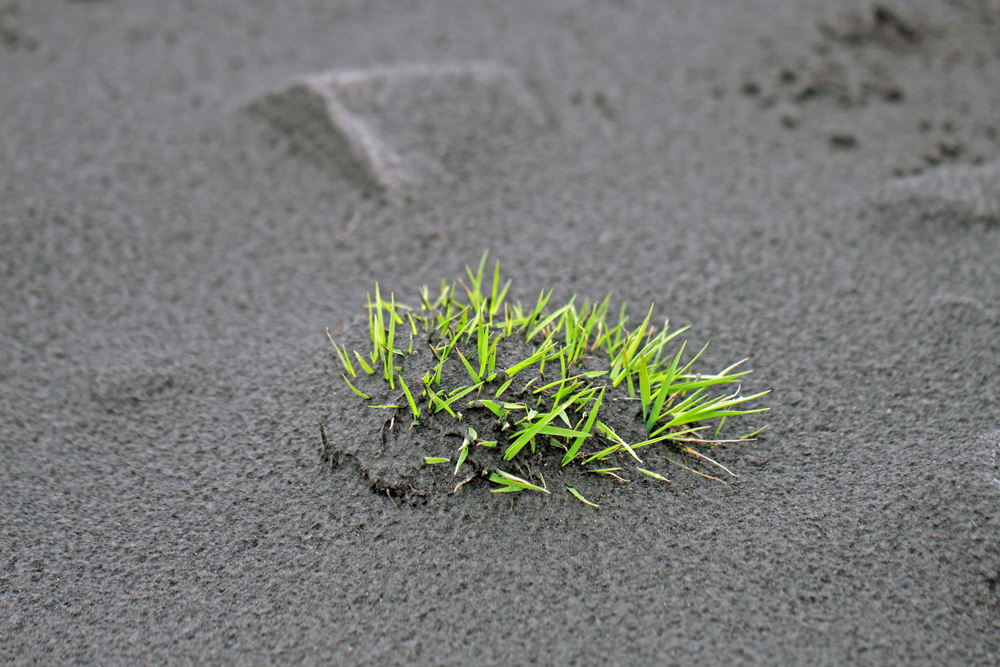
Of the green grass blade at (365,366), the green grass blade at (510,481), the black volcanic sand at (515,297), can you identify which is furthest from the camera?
the green grass blade at (365,366)

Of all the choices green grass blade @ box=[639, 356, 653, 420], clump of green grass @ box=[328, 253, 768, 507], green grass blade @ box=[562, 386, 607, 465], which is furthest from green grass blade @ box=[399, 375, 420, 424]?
green grass blade @ box=[639, 356, 653, 420]

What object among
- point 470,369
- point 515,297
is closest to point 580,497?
point 470,369

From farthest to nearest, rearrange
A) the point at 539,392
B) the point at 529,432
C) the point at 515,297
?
1. the point at 515,297
2. the point at 539,392
3. the point at 529,432

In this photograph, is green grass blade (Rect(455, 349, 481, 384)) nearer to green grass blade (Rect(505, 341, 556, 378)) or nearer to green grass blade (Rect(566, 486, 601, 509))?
green grass blade (Rect(505, 341, 556, 378))

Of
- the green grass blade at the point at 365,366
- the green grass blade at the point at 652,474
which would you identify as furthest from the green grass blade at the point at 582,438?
the green grass blade at the point at 365,366

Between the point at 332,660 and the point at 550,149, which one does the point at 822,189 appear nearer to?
the point at 550,149

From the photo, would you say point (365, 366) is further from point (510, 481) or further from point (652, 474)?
point (652, 474)

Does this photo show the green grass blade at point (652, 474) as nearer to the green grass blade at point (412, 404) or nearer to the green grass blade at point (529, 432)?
the green grass blade at point (529, 432)
